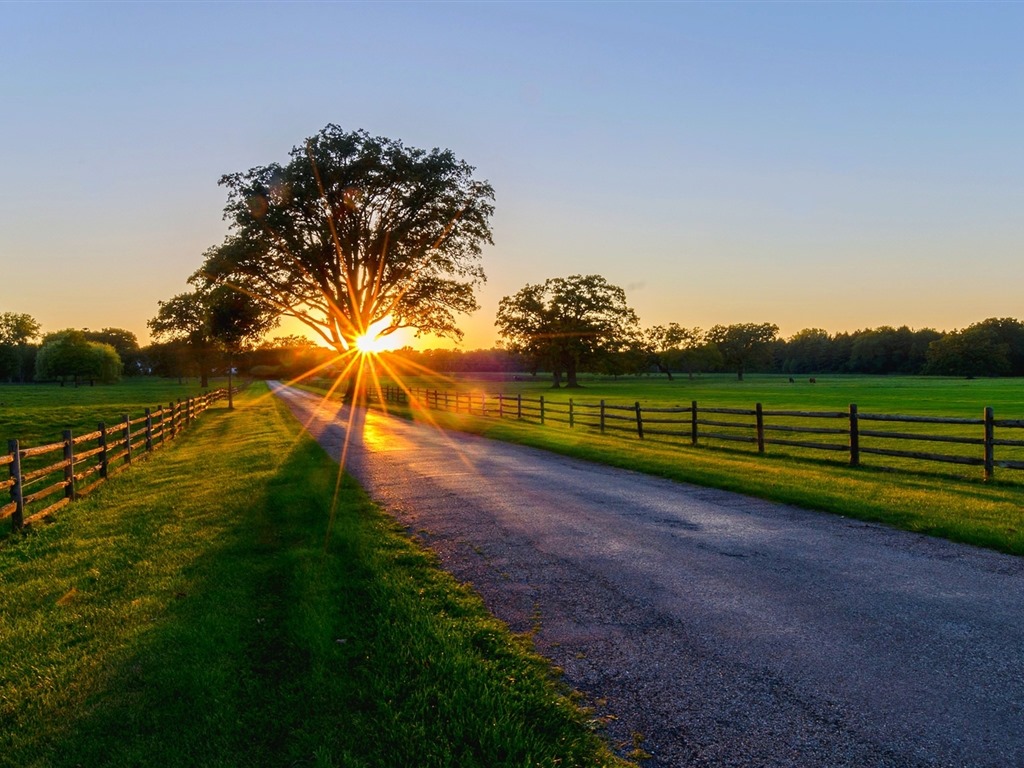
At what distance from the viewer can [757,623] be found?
5.06 m

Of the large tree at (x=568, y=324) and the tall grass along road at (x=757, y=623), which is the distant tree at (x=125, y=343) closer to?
the large tree at (x=568, y=324)

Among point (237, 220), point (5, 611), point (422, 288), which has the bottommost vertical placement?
point (5, 611)

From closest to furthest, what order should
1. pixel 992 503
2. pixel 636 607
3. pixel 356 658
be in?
pixel 356 658 < pixel 636 607 < pixel 992 503

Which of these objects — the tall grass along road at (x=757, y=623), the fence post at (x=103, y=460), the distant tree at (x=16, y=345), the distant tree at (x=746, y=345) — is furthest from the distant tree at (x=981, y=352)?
the distant tree at (x=16, y=345)

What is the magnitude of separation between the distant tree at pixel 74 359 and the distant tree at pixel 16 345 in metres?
24.3

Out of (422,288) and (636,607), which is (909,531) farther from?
(422,288)

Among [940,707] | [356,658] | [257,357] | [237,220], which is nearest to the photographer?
[940,707]

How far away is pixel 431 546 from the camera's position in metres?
7.56

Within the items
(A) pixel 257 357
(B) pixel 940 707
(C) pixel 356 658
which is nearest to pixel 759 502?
(B) pixel 940 707

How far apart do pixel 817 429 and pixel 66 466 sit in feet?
55.8

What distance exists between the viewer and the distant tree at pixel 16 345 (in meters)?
120

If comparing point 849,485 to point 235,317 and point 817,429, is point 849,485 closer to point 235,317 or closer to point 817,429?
point 817,429

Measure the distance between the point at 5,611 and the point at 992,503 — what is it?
13268mm

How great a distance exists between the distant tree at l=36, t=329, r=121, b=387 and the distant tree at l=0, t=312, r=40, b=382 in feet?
79.6
